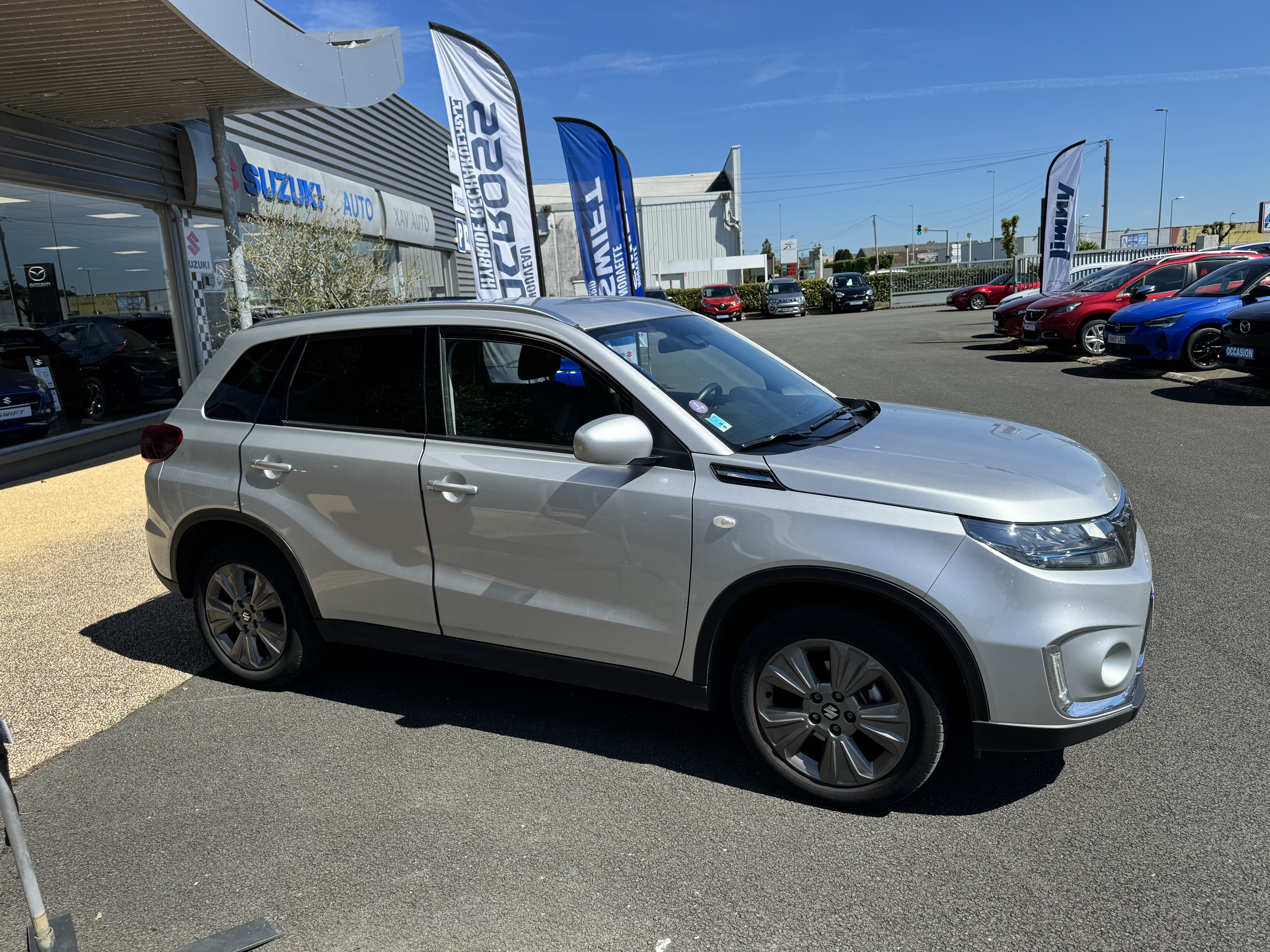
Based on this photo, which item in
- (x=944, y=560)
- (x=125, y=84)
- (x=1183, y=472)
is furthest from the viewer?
(x=125, y=84)

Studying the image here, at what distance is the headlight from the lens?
9.07ft

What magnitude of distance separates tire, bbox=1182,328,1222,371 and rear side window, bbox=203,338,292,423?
13.7 metres

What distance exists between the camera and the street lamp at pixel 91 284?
10.7 meters

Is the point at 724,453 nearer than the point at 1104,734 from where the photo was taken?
Yes

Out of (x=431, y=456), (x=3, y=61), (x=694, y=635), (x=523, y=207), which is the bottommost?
(x=694, y=635)

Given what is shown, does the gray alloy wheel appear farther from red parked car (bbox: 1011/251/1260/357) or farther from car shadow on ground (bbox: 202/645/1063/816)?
red parked car (bbox: 1011/251/1260/357)

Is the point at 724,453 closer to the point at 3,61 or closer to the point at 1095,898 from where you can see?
the point at 1095,898

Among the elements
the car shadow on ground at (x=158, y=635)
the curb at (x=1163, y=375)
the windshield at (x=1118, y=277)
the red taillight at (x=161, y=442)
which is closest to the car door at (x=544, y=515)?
the red taillight at (x=161, y=442)

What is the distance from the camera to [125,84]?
905 cm

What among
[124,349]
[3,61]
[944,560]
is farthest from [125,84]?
[944,560]

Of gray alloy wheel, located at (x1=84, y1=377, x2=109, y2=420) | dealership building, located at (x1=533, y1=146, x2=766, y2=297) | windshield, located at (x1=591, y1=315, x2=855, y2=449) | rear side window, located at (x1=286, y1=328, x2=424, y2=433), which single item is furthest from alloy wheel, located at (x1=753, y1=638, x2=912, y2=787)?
dealership building, located at (x1=533, y1=146, x2=766, y2=297)

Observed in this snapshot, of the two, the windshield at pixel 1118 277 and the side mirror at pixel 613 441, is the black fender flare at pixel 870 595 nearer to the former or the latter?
the side mirror at pixel 613 441

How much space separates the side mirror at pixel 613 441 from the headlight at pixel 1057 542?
1.08 m

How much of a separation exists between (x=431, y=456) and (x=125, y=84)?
7.98 metres
